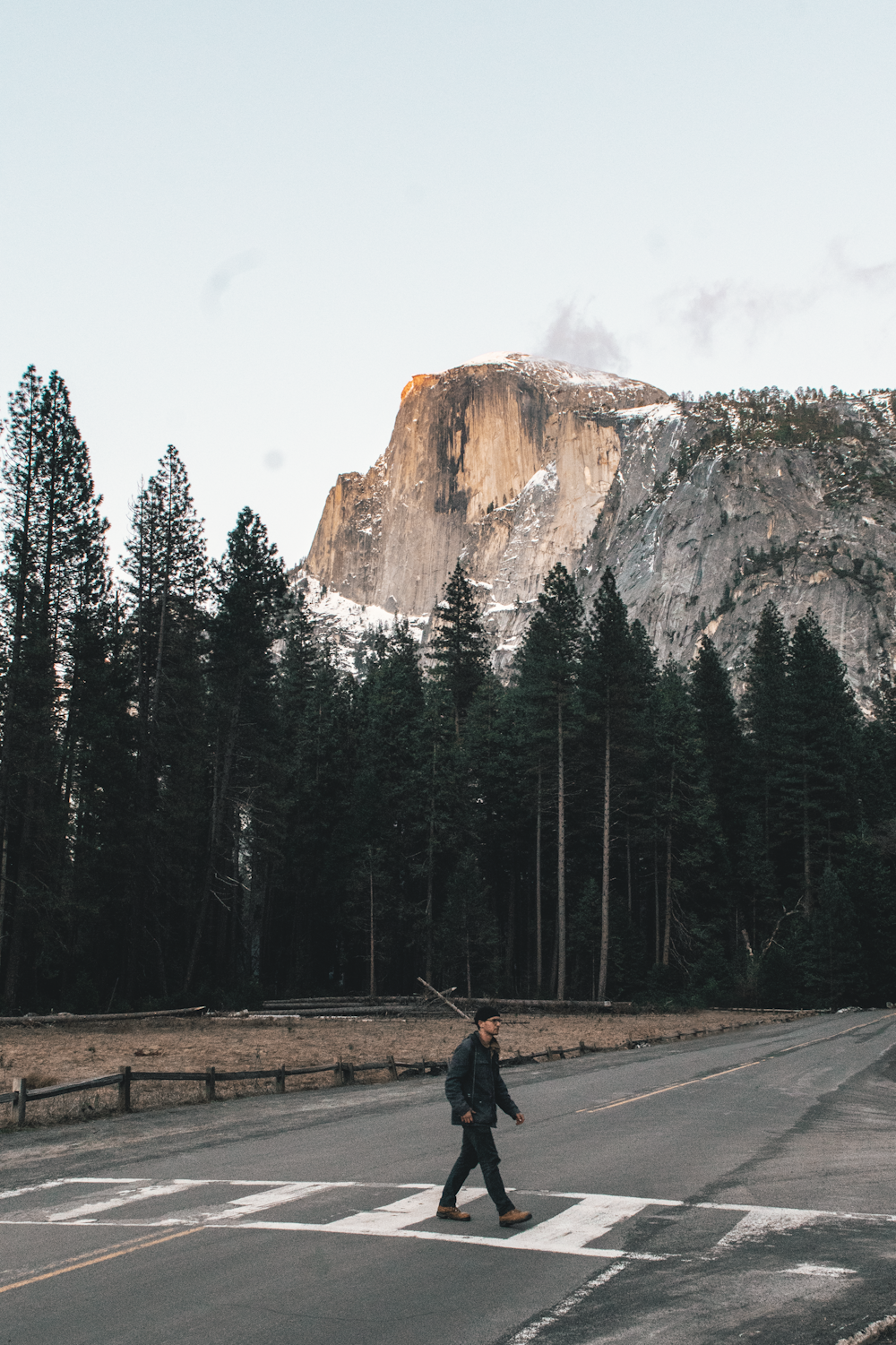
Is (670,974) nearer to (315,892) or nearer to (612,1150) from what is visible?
(315,892)

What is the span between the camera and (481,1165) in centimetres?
795

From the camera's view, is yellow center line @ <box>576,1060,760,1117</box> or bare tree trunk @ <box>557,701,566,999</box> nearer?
yellow center line @ <box>576,1060,760,1117</box>

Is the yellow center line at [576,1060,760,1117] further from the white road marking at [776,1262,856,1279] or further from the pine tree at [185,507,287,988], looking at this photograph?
the pine tree at [185,507,287,988]

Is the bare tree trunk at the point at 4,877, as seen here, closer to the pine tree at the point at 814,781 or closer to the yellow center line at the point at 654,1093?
the yellow center line at the point at 654,1093

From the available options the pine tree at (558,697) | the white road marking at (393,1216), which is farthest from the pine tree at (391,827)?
the white road marking at (393,1216)

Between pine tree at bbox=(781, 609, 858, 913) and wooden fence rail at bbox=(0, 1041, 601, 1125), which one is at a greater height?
pine tree at bbox=(781, 609, 858, 913)

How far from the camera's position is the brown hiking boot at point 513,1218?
7934mm

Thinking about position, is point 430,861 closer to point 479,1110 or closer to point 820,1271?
point 479,1110

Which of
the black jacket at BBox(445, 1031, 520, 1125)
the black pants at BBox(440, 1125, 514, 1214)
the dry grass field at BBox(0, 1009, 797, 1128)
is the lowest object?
the dry grass field at BBox(0, 1009, 797, 1128)

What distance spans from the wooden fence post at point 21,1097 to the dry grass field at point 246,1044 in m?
0.20

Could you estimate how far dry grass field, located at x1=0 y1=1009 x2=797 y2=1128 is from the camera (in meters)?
17.9

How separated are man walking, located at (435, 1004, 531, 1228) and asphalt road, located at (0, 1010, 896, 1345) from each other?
0.66ft

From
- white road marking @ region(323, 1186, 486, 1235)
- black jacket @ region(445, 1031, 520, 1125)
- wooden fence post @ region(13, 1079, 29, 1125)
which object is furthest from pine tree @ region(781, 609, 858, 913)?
black jacket @ region(445, 1031, 520, 1125)

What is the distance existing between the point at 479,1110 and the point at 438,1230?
932 millimetres
